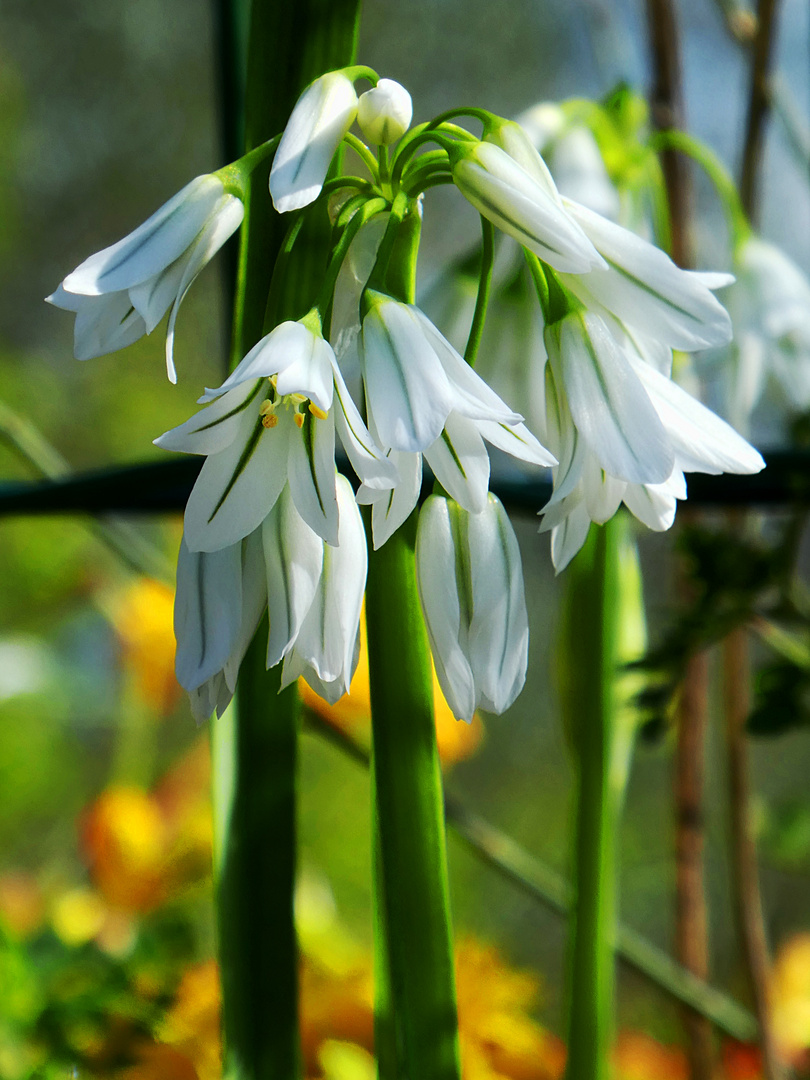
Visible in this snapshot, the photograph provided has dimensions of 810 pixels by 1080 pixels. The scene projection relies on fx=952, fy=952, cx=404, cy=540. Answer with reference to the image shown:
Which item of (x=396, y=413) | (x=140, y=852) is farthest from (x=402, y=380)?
(x=140, y=852)

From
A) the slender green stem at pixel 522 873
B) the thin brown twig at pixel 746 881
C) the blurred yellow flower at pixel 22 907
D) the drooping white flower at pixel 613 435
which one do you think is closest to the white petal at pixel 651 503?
the drooping white flower at pixel 613 435

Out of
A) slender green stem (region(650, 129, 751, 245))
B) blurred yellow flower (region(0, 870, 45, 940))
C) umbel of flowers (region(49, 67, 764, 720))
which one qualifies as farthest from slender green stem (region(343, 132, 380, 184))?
blurred yellow flower (region(0, 870, 45, 940))

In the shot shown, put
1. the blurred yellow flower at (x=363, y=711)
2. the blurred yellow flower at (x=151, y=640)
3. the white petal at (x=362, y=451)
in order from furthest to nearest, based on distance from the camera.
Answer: the blurred yellow flower at (x=151, y=640), the blurred yellow flower at (x=363, y=711), the white petal at (x=362, y=451)

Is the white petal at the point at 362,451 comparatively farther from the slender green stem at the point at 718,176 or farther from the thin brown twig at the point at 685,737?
the thin brown twig at the point at 685,737

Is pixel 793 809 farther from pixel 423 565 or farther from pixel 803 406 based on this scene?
pixel 423 565

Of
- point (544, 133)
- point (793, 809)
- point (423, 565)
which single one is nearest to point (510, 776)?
point (793, 809)

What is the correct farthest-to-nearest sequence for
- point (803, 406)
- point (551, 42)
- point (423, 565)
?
point (551, 42) < point (803, 406) < point (423, 565)
